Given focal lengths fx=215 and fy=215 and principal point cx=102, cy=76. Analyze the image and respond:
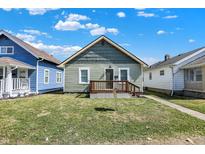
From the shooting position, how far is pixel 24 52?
19188mm

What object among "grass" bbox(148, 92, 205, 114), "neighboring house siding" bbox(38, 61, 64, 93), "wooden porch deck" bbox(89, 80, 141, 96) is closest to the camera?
"grass" bbox(148, 92, 205, 114)

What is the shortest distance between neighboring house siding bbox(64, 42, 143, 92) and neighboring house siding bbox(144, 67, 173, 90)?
3.52 m

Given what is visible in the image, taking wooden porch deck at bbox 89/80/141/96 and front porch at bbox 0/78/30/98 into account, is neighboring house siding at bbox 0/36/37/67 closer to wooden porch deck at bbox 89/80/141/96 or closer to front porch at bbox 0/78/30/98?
front porch at bbox 0/78/30/98

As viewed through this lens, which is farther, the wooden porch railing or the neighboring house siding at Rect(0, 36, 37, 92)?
the neighboring house siding at Rect(0, 36, 37, 92)

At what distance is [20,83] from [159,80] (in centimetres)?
1491

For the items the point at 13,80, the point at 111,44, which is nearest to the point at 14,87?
the point at 13,80

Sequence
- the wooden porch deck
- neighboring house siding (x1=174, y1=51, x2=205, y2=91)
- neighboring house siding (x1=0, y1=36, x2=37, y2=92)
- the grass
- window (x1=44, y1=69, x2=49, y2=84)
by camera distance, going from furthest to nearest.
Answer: window (x1=44, y1=69, x2=49, y2=84) → neighboring house siding (x1=174, y1=51, x2=205, y2=91) → neighboring house siding (x1=0, y1=36, x2=37, y2=92) → the wooden porch deck → the grass

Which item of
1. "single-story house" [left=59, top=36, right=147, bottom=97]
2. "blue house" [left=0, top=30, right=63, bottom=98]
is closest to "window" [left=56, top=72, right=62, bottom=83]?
"blue house" [left=0, top=30, right=63, bottom=98]

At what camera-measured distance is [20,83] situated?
17859mm

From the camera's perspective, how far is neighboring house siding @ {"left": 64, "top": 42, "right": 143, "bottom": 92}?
63.0ft

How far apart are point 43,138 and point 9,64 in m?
10.9

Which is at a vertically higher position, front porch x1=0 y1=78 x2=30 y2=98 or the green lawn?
front porch x1=0 y1=78 x2=30 y2=98

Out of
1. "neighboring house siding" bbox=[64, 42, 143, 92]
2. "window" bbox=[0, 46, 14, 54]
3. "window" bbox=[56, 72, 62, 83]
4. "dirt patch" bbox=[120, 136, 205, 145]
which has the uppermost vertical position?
"window" bbox=[0, 46, 14, 54]

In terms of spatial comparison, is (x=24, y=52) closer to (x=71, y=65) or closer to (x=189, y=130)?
(x=71, y=65)
